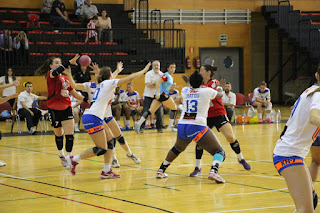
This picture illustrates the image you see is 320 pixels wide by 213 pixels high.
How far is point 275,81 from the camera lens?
29859mm

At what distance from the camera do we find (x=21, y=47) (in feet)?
68.9

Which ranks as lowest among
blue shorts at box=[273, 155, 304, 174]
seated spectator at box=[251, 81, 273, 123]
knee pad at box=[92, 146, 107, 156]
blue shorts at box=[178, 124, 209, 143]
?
seated spectator at box=[251, 81, 273, 123]

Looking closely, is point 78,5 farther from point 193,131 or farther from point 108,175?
point 193,131

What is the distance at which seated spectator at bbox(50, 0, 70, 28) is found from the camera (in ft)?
76.1

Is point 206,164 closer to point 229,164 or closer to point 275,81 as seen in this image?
point 229,164

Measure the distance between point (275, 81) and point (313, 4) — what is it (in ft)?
14.4

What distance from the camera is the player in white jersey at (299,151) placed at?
519cm

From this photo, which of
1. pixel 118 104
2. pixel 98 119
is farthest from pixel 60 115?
pixel 118 104

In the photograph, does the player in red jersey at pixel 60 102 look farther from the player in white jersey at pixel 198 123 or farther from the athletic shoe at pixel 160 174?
the player in white jersey at pixel 198 123

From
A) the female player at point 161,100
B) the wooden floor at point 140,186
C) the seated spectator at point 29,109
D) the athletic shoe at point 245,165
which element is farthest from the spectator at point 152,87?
the athletic shoe at point 245,165

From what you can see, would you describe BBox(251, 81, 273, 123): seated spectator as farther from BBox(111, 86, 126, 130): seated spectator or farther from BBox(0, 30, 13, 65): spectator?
BBox(0, 30, 13, 65): spectator

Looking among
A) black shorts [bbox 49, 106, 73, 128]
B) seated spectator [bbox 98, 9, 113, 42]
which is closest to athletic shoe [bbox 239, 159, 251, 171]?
black shorts [bbox 49, 106, 73, 128]

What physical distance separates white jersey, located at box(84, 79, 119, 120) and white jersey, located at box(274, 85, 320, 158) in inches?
168

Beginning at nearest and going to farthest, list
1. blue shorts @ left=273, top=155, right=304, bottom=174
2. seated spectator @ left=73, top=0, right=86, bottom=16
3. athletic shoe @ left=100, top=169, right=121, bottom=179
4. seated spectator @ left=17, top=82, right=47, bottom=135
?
blue shorts @ left=273, top=155, right=304, bottom=174 → athletic shoe @ left=100, top=169, right=121, bottom=179 → seated spectator @ left=17, top=82, right=47, bottom=135 → seated spectator @ left=73, top=0, right=86, bottom=16
